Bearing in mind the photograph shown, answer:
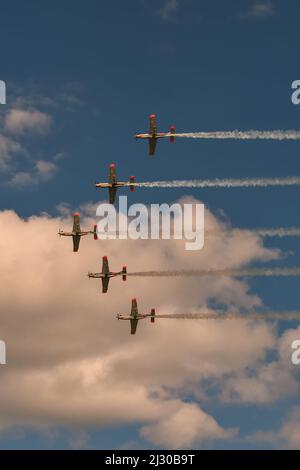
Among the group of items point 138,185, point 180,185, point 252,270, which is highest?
point 138,185
